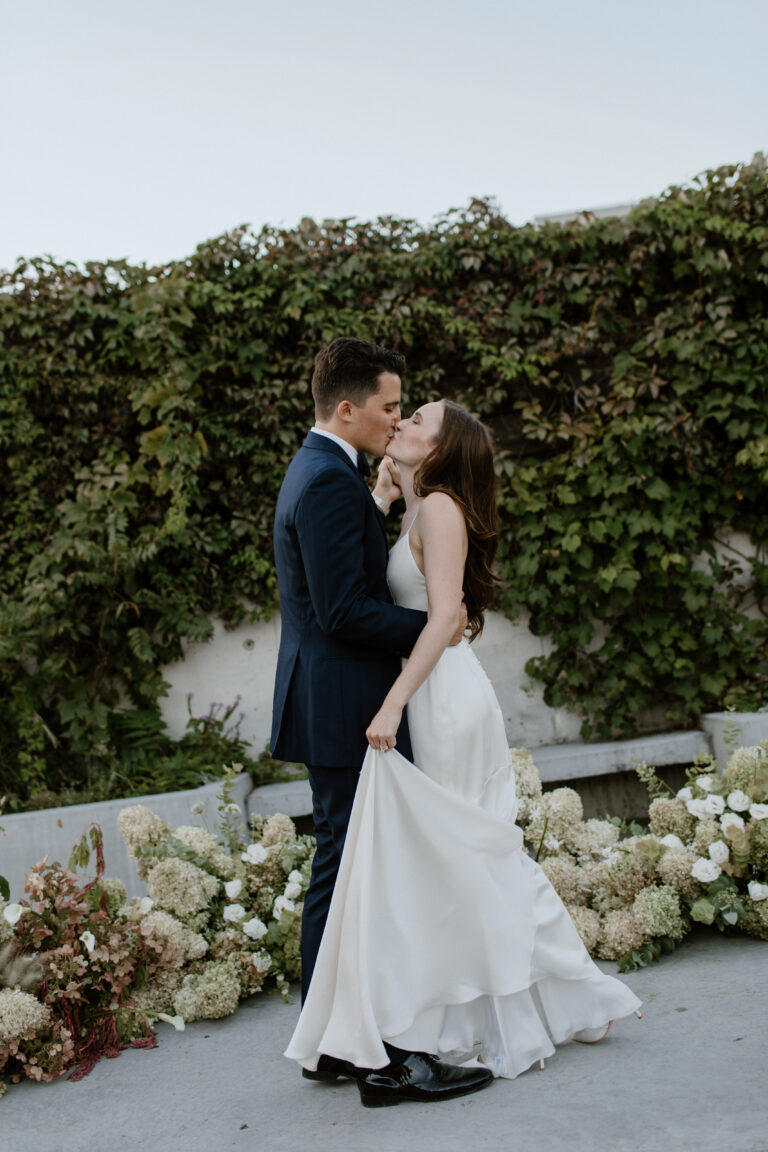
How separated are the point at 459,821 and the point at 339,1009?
0.58 metres

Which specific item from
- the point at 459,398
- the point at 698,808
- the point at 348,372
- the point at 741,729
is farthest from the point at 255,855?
the point at 459,398

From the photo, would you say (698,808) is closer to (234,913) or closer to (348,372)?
(234,913)

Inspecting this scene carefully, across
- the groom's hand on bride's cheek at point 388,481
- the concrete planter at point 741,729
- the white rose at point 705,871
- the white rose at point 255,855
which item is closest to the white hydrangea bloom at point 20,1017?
the white rose at point 255,855

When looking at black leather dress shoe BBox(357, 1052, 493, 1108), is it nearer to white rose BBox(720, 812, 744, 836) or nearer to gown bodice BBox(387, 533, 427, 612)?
gown bodice BBox(387, 533, 427, 612)

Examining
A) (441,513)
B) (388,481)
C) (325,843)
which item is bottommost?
(325,843)

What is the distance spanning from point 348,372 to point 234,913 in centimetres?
212

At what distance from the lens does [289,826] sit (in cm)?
386

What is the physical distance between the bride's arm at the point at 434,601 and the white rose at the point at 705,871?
5.22ft

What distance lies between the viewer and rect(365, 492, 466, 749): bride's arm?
246cm

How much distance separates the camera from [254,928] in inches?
136

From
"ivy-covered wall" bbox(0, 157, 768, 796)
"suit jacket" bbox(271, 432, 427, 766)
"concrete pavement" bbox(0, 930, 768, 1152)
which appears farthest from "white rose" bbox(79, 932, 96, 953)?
"ivy-covered wall" bbox(0, 157, 768, 796)

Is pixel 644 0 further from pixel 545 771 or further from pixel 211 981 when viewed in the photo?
pixel 211 981

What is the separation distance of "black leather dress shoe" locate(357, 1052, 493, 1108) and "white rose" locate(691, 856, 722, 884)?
1320 millimetres

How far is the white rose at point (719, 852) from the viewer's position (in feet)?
11.3
